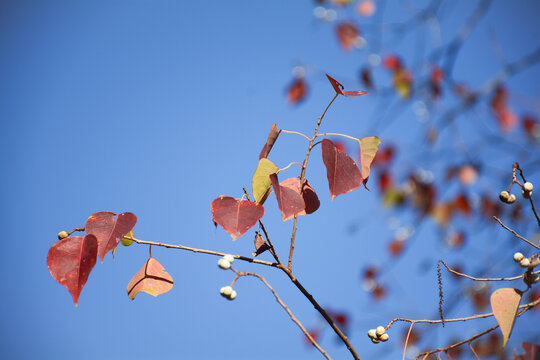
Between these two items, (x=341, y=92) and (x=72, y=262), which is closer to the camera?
(x=72, y=262)

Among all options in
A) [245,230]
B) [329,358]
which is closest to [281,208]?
[245,230]

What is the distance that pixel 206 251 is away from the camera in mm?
803

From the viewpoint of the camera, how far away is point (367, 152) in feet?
2.98

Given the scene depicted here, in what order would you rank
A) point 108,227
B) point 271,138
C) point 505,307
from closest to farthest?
point 505,307
point 108,227
point 271,138

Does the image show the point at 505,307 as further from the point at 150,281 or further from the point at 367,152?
the point at 150,281

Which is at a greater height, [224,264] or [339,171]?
[339,171]

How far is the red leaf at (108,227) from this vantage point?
82 cm

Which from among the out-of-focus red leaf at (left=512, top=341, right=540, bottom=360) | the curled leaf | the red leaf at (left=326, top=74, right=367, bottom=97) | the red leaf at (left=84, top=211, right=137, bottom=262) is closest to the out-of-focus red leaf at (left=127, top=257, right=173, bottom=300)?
the red leaf at (left=84, top=211, right=137, bottom=262)

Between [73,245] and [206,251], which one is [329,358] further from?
[73,245]

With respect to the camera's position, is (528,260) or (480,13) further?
(480,13)

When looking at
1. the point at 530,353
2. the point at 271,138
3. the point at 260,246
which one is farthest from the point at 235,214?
the point at 530,353

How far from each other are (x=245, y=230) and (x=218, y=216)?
0.23 feet

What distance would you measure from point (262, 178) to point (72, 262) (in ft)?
1.39

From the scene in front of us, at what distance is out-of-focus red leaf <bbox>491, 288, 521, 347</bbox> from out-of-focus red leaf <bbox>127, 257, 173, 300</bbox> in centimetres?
68
